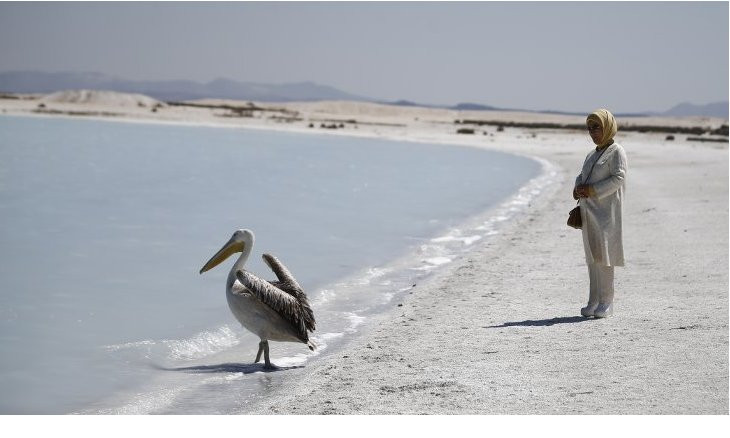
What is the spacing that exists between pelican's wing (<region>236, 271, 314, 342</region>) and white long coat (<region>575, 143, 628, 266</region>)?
2090 mm

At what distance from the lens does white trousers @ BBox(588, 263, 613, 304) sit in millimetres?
7371

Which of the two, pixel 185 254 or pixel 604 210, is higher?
pixel 604 210

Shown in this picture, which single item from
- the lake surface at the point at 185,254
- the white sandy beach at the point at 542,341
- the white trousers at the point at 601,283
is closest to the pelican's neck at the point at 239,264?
the lake surface at the point at 185,254

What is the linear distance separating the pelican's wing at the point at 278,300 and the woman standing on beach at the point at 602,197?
6.75 feet

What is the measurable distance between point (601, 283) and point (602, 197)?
2.31 ft

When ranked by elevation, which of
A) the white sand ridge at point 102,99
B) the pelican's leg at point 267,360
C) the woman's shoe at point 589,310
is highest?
the woman's shoe at point 589,310

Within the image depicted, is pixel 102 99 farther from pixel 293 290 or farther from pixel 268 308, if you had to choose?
pixel 268 308

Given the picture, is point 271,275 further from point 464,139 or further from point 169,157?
point 464,139

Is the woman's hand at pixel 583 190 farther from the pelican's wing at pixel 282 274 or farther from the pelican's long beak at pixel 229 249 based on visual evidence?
the pelican's long beak at pixel 229 249

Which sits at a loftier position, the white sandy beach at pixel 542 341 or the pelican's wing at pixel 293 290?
the pelican's wing at pixel 293 290

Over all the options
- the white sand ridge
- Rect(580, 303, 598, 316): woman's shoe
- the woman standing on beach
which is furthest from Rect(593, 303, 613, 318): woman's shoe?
the white sand ridge

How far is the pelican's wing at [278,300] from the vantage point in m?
6.52

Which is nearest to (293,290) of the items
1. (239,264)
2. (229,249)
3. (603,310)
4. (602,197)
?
(239,264)

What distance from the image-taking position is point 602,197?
280 inches
